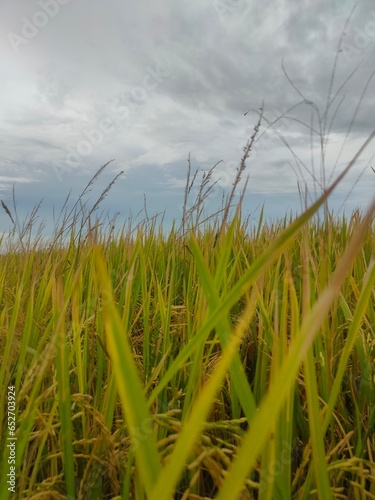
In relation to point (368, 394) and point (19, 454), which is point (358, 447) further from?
point (19, 454)

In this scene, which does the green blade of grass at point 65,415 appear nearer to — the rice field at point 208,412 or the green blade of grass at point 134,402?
the rice field at point 208,412

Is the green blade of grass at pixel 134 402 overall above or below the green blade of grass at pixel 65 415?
above

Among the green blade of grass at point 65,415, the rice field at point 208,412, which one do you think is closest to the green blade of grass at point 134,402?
the rice field at point 208,412

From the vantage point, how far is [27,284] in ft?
6.52

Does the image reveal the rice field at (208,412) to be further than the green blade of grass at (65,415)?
No

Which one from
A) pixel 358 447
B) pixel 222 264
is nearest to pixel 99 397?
pixel 222 264

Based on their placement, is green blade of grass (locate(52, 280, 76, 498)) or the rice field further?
green blade of grass (locate(52, 280, 76, 498))

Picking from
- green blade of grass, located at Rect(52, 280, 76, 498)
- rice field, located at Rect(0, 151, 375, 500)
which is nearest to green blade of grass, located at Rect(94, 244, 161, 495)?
rice field, located at Rect(0, 151, 375, 500)

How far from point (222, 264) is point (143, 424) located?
0.51 m

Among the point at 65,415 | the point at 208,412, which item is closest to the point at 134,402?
the point at 65,415

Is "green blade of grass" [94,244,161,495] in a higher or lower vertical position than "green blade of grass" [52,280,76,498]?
higher

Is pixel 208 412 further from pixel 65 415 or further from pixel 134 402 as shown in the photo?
pixel 134 402

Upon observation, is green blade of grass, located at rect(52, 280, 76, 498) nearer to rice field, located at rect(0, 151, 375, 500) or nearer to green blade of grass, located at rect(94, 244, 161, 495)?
rice field, located at rect(0, 151, 375, 500)

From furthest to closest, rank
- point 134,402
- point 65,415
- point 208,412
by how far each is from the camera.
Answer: point 208,412, point 65,415, point 134,402
